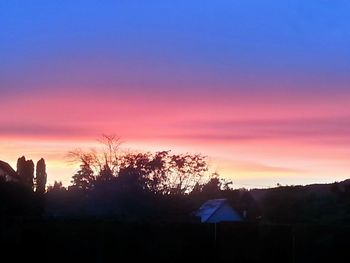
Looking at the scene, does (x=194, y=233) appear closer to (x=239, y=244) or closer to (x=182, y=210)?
(x=239, y=244)

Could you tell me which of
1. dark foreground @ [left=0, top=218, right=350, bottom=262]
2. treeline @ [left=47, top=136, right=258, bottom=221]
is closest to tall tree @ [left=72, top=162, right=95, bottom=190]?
treeline @ [left=47, top=136, right=258, bottom=221]

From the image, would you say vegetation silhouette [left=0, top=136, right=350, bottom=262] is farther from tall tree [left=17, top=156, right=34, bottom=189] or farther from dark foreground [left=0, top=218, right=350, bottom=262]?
tall tree [left=17, top=156, right=34, bottom=189]

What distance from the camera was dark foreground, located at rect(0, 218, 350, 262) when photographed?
1734cm

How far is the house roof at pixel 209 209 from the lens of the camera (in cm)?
3859

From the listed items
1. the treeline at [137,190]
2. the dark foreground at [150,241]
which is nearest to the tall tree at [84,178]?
the treeline at [137,190]

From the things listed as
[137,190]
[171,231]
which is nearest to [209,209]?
[137,190]

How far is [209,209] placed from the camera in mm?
39969

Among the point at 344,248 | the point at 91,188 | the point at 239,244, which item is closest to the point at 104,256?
the point at 239,244

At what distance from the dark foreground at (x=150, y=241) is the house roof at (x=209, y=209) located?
17.5 metres

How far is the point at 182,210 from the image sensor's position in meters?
35.2

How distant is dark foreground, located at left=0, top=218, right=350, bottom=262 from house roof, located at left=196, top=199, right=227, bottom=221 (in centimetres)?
1747

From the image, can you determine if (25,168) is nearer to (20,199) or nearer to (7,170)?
(7,170)

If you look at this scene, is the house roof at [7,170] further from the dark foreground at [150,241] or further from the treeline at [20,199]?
the dark foreground at [150,241]

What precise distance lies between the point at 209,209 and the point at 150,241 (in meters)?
21.6
